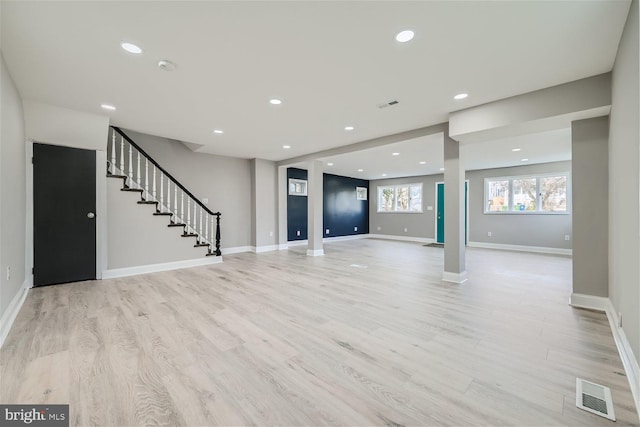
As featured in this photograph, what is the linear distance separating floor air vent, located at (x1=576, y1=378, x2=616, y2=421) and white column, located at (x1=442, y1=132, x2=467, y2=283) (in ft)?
8.01

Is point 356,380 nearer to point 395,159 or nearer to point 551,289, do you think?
point 551,289

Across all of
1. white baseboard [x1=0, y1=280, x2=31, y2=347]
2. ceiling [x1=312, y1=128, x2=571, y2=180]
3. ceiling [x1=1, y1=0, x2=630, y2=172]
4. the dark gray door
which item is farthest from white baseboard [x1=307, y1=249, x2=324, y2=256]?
white baseboard [x1=0, y1=280, x2=31, y2=347]

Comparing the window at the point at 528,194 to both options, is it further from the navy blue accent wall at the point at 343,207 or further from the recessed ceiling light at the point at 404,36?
the recessed ceiling light at the point at 404,36

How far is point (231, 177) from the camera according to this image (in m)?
6.97

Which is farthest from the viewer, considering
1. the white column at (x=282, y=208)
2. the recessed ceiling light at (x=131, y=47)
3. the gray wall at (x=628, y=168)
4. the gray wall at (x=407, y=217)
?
the gray wall at (x=407, y=217)

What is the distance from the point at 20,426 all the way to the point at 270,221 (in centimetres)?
620

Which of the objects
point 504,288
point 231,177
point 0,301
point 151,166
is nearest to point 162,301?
point 0,301

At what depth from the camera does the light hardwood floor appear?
1.46 metres

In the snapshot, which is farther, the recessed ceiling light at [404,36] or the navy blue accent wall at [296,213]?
the navy blue accent wall at [296,213]

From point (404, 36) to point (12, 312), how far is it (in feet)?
15.2

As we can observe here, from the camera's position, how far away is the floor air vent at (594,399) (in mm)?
1455

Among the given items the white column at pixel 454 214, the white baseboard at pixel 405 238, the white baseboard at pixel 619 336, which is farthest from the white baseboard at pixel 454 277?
the white baseboard at pixel 405 238

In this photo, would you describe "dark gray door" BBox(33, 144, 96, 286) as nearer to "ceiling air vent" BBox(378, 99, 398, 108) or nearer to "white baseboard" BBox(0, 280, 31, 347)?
"white baseboard" BBox(0, 280, 31, 347)

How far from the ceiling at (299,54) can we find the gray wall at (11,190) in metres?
0.30
